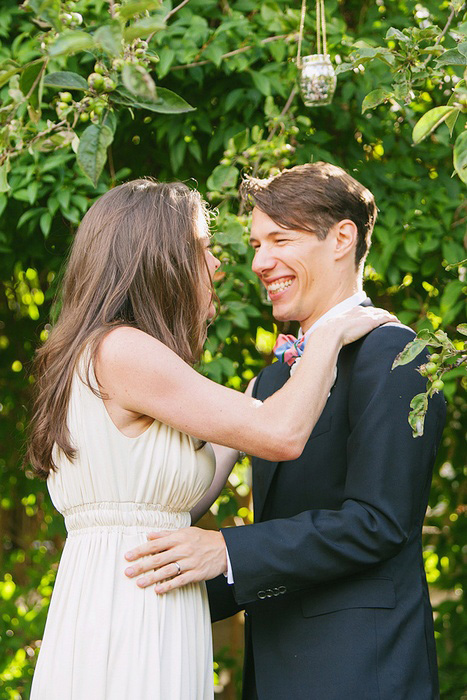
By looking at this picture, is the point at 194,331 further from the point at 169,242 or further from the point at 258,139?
the point at 258,139

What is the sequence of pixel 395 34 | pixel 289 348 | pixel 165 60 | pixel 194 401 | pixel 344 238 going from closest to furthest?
1. pixel 395 34
2. pixel 194 401
3. pixel 289 348
4. pixel 344 238
5. pixel 165 60

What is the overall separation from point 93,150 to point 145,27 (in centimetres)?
36

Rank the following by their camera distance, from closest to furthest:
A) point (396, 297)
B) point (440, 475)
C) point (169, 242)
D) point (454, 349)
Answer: point (454, 349) → point (169, 242) → point (396, 297) → point (440, 475)

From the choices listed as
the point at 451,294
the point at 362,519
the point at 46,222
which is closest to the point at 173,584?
the point at 362,519

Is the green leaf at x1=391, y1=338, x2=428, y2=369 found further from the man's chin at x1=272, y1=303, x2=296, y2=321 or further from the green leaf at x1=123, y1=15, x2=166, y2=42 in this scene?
the man's chin at x1=272, y1=303, x2=296, y2=321

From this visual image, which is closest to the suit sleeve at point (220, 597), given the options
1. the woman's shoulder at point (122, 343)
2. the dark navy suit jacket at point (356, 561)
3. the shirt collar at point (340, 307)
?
the dark navy suit jacket at point (356, 561)

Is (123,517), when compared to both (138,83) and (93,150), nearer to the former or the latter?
(93,150)

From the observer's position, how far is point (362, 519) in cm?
208

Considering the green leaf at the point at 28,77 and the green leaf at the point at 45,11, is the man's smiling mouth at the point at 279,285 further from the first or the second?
the green leaf at the point at 45,11

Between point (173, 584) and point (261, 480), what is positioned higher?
point (173, 584)

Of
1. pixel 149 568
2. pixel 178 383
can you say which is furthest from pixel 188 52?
pixel 149 568

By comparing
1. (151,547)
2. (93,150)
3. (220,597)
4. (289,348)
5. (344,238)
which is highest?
(93,150)

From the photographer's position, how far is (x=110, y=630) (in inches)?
78.6

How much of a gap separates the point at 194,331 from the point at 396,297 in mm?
1639
